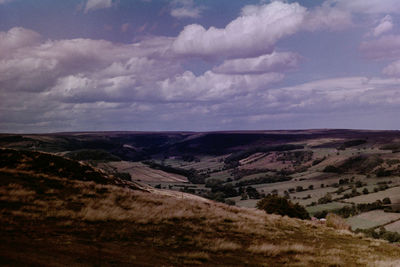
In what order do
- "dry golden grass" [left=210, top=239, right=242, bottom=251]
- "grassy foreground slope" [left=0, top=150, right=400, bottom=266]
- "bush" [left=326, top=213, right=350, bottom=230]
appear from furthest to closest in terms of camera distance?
"bush" [left=326, top=213, right=350, bottom=230] → "dry golden grass" [left=210, top=239, right=242, bottom=251] → "grassy foreground slope" [left=0, top=150, right=400, bottom=266]

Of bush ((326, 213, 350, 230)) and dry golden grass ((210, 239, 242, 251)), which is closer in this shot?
dry golden grass ((210, 239, 242, 251))

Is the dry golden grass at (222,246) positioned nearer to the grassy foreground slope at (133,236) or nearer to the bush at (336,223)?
the grassy foreground slope at (133,236)

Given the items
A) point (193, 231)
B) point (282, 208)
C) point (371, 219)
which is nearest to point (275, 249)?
point (193, 231)

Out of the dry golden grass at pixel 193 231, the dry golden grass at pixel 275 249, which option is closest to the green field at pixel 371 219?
the dry golden grass at pixel 193 231

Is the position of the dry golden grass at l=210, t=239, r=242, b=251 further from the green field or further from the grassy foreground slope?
the green field

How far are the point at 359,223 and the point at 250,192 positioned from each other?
254ft

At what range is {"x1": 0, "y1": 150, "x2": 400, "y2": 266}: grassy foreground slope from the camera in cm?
1505

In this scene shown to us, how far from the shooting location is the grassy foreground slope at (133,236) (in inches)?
592

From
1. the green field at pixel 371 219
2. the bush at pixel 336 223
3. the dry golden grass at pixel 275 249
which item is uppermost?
the dry golden grass at pixel 275 249

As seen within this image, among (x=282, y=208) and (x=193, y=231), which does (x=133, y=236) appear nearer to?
(x=193, y=231)

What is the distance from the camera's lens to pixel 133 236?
779 inches

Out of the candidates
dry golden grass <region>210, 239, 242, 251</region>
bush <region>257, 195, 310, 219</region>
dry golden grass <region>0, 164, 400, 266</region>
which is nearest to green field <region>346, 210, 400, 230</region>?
bush <region>257, 195, 310, 219</region>

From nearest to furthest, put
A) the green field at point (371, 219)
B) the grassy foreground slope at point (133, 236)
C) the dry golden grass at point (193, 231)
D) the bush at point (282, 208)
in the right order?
the grassy foreground slope at point (133, 236) < the dry golden grass at point (193, 231) < the bush at point (282, 208) < the green field at point (371, 219)

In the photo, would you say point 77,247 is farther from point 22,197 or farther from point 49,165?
point 49,165
